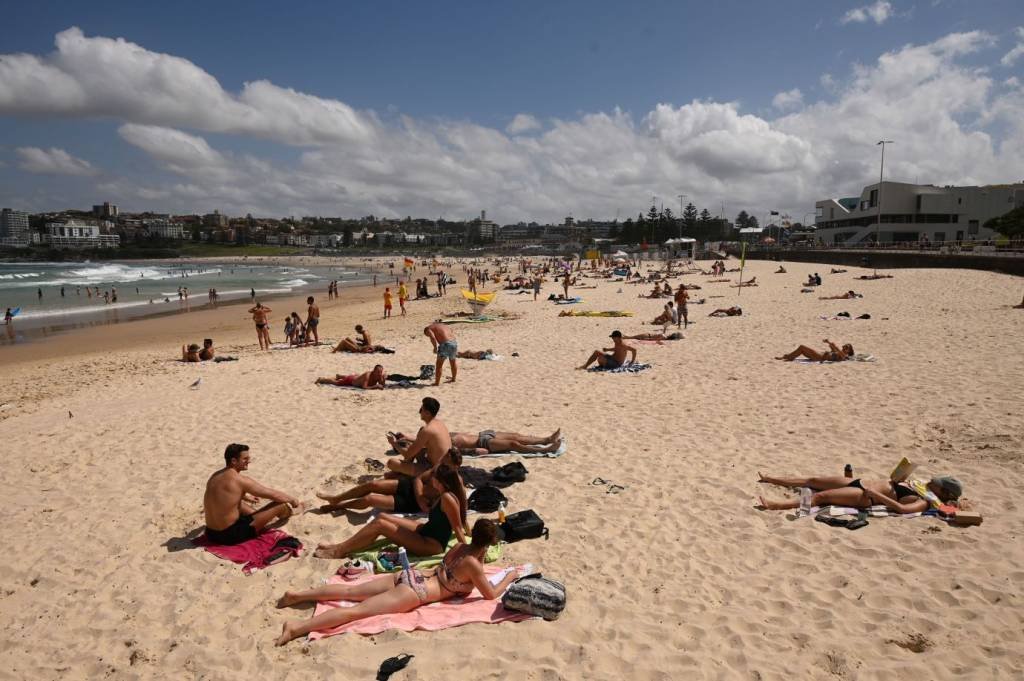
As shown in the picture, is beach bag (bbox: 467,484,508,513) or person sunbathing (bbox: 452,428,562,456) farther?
person sunbathing (bbox: 452,428,562,456)

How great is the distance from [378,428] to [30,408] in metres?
7.01

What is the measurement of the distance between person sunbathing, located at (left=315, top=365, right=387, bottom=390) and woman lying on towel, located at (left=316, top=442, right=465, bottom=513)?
497cm

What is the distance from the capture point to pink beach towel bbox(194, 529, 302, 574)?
4.59 meters

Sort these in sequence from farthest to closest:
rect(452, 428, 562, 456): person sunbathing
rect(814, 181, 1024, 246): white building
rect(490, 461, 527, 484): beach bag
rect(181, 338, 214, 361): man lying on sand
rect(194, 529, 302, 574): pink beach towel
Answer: rect(814, 181, 1024, 246): white building → rect(181, 338, 214, 361): man lying on sand → rect(452, 428, 562, 456): person sunbathing → rect(490, 461, 527, 484): beach bag → rect(194, 529, 302, 574): pink beach towel

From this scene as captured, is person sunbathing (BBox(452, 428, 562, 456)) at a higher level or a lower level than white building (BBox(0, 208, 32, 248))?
lower

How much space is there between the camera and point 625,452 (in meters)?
6.97

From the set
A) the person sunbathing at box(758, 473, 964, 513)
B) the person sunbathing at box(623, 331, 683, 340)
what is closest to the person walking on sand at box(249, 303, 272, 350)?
the person sunbathing at box(623, 331, 683, 340)

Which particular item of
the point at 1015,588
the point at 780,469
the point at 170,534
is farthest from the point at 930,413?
the point at 170,534

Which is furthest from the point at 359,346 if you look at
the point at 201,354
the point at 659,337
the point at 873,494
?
the point at 873,494

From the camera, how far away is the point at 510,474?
A: 20.3 ft

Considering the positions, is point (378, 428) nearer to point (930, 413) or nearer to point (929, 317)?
point (930, 413)

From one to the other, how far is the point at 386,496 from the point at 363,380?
528cm

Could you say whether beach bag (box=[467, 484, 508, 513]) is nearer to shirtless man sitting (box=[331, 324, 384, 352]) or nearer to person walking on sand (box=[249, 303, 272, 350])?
shirtless man sitting (box=[331, 324, 384, 352])

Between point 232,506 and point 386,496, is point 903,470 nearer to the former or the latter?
point 386,496
